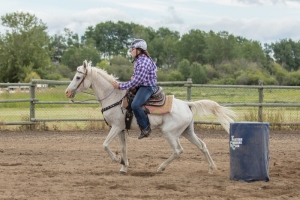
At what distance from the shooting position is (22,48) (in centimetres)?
5244

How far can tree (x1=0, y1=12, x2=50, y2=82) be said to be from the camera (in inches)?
2034

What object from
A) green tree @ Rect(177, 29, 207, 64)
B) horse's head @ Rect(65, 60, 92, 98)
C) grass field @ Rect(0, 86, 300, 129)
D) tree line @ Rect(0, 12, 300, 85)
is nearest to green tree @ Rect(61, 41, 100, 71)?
tree line @ Rect(0, 12, 300, 85)

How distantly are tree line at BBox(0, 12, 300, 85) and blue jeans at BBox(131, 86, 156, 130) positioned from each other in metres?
38.8

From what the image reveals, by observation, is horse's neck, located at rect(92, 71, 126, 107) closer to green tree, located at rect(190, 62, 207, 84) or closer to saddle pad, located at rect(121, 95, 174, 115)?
saddle pad, located at rect(121, 95, 174, 115)

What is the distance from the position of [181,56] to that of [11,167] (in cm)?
9075

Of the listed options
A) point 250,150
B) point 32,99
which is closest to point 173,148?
point 250,150

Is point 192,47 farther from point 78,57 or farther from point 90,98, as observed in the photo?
point 90,98

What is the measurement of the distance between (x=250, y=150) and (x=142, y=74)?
2172 millimetres

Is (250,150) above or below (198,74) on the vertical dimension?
below

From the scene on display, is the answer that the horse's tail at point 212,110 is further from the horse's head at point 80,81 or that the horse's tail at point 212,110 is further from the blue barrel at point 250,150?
the horse's head at point 80,81

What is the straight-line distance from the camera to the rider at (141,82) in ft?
30.0

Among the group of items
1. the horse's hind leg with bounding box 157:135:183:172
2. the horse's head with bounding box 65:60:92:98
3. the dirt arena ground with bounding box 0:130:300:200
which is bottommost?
the dirt arena ground with bounding box 0:130:300:200

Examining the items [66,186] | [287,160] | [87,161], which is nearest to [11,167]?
[87,161]

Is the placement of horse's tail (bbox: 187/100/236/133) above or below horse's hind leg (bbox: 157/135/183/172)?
above
